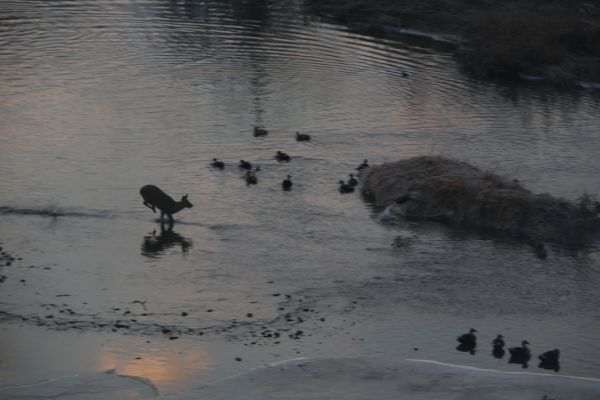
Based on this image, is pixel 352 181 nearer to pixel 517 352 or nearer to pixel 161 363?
pixel 517 352

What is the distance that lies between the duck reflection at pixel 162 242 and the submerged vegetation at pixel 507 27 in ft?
61.2

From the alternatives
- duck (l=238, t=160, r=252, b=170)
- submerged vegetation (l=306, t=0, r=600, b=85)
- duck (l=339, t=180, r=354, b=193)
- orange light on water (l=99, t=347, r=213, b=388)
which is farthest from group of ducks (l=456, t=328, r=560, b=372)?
submerged vegetation (l=306, t=0, r=600, b=85)

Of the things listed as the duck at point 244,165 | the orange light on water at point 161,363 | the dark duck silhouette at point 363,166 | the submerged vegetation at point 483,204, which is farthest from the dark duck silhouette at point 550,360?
the duck at point 244,165

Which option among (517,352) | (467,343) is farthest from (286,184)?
(517,352)

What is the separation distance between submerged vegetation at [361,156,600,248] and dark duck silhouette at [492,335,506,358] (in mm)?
5690

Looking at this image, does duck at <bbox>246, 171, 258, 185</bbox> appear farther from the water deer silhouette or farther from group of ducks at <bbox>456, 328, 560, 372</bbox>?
group of ducks at <bbox>456, 328, 560, 372</bbox>

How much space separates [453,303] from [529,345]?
1771 mm

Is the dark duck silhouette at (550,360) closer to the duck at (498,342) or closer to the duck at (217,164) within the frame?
the duck at (498,342)

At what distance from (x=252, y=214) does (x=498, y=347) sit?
7.13m

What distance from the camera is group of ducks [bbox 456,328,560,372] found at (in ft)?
51.8

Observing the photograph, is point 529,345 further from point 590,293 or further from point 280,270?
point 280,270

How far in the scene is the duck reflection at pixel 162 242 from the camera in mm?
19895

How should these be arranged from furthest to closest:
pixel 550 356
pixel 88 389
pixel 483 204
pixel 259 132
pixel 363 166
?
pixel 259 132
pixel 363 166
pixel 483 204
pixel 550 356
pixel 88 389

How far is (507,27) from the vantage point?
4031 cm
